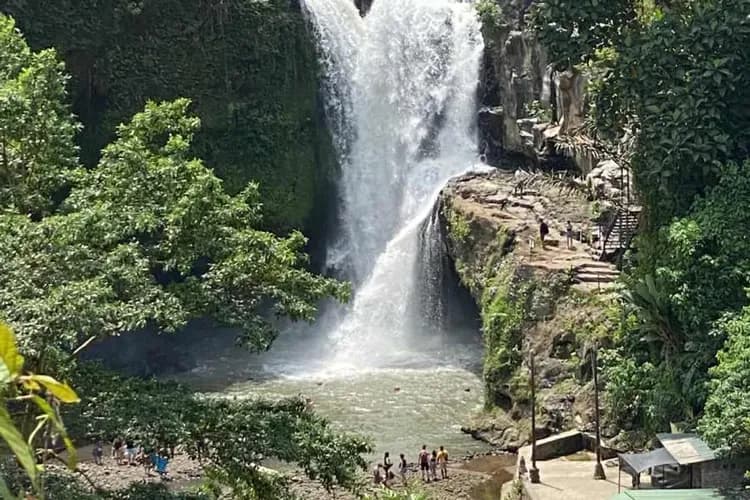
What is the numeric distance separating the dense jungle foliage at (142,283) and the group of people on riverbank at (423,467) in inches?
312

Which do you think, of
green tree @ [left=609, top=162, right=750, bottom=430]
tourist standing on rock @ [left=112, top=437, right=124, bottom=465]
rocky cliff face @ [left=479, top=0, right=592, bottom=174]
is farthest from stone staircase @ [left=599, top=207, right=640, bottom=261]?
tourist standing on rock @ [left=112, top=437, right=124, bottom=465]

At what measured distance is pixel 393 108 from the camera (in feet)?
122

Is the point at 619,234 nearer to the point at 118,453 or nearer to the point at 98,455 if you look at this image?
the point at 118,453

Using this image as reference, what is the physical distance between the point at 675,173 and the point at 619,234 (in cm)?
594

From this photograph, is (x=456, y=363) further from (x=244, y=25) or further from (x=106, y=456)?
(x=244, y=25)

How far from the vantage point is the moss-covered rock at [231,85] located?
34.5 meters

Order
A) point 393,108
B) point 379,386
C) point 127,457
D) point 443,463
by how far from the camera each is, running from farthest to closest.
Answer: point 393,108 < point 379,386 < point 127,457 < point 443,463

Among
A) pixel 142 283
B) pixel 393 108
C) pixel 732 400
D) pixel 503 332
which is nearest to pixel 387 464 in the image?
pixel 503 332

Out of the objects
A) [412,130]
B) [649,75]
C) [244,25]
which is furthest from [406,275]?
[649,75]

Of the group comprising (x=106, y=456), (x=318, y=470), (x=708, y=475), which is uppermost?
(x=318, y=470)

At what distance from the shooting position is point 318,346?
106ft

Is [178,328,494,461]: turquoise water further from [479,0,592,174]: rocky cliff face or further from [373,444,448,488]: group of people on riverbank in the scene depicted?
[479,0,592,174]: rocky cliff face

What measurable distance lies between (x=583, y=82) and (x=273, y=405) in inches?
837

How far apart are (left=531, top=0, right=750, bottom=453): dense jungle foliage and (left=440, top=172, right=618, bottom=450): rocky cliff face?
180cm
